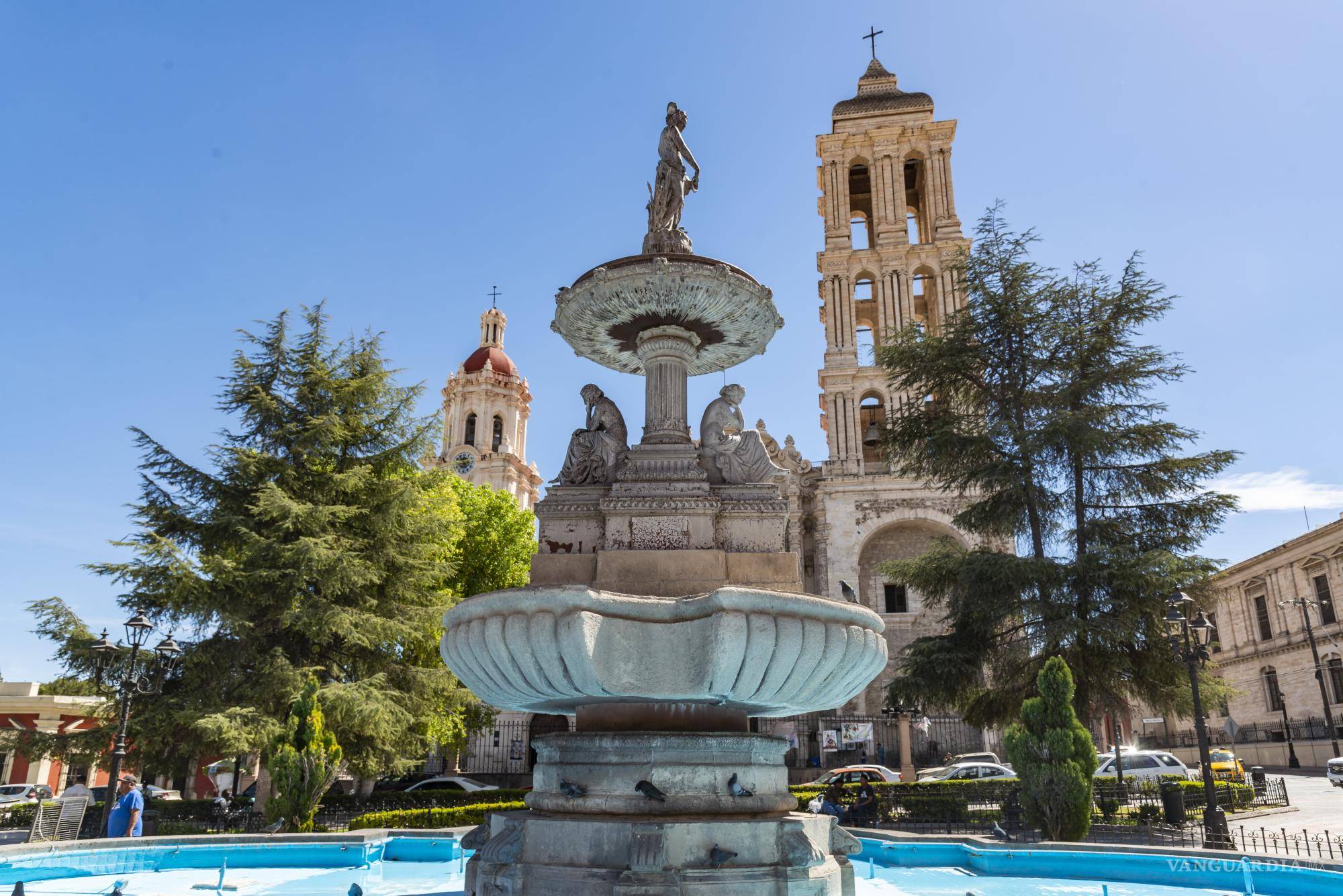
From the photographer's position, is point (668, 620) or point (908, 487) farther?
point (908, 487)

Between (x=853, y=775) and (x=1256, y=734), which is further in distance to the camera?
(x=1256, y=734)

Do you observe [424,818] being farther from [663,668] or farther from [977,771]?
[977,771]

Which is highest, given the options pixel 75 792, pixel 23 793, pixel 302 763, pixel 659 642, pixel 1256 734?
pixel 659 642

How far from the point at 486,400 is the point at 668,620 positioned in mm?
51712

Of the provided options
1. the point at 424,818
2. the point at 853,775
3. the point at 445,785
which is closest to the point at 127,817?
the point at 424,818

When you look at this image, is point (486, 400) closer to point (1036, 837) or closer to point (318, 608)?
point (318, 608)

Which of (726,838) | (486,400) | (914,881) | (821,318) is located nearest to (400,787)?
(914,881)

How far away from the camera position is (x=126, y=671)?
1317cm

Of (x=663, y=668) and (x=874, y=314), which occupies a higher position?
(x=874, y=314)

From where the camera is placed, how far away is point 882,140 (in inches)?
1609

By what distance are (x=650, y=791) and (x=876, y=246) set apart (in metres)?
36.9

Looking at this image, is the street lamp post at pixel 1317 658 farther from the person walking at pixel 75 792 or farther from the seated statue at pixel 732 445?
the person walking at pixel 75 792

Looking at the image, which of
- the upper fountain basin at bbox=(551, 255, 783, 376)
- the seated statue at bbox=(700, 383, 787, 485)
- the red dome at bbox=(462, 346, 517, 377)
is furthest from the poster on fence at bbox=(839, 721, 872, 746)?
the red dome at bbox=(462, 346, 517, 377)

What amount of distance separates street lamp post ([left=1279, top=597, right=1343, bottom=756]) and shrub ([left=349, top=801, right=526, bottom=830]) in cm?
3059
